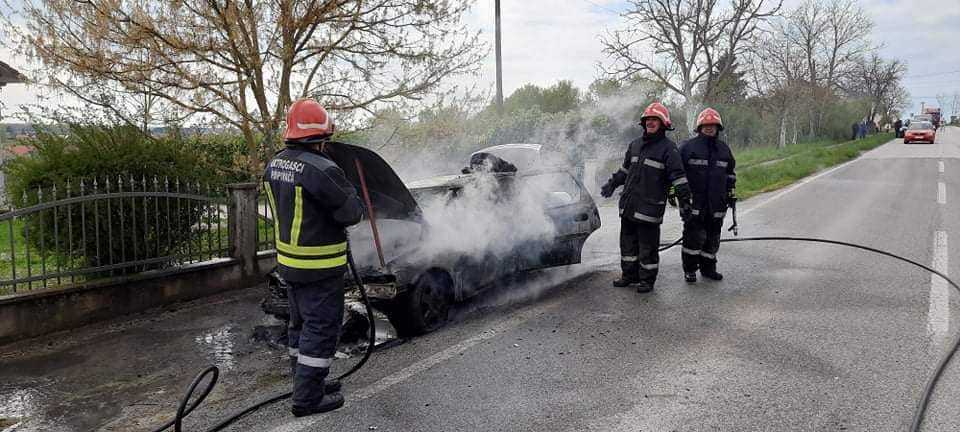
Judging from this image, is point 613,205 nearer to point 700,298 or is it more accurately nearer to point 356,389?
point 700,298

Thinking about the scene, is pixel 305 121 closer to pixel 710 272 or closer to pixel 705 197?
pixel 705 197

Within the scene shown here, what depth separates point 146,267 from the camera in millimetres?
6934

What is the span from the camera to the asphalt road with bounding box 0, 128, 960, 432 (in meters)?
3.87

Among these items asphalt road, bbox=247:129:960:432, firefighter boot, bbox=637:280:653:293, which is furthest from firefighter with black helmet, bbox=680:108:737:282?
firefighter boot, bbox=637:280:653:293

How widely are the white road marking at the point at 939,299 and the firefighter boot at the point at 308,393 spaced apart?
4.35 meters

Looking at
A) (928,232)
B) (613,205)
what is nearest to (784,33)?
(613,205)

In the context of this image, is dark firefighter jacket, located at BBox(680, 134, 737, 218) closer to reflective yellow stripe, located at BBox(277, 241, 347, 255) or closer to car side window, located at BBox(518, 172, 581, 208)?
car side window, located at BBox(518, 172, 581, 208)

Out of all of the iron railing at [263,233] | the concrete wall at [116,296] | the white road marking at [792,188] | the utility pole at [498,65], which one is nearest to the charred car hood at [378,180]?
the concrete wall at [116,296]

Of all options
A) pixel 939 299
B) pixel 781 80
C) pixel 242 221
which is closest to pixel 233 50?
pixel 242 221

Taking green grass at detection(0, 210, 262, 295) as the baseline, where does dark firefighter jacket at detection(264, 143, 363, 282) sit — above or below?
above

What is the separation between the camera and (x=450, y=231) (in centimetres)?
607

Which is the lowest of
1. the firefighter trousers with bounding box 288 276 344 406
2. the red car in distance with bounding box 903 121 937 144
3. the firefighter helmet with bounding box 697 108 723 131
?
the firefighter trousers with bounding box 288 276 344 406

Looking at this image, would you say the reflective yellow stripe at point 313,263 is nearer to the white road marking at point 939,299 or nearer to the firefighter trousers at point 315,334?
the firefighter trousers at point 315,334

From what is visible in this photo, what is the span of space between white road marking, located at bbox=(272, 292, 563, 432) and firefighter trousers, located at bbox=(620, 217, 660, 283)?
3.26 feet
